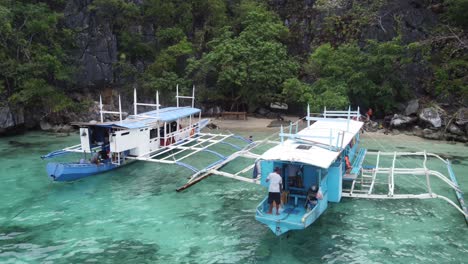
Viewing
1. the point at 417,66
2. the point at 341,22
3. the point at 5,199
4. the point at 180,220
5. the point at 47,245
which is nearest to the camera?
the point at 47,245

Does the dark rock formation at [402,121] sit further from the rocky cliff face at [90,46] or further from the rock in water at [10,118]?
the rock in water at [10,118]

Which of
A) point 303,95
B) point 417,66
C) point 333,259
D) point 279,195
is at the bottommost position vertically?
point 333,259

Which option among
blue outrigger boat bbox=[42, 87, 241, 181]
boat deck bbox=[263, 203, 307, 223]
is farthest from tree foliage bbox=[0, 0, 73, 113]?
boat deck bbox=[263, 203, 307, 223]

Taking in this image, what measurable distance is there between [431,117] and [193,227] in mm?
23633

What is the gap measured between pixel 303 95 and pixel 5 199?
22867 mm

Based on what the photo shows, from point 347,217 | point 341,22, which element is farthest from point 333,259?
point 341,22

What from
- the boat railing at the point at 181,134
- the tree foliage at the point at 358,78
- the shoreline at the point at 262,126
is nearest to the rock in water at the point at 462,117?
the shoreline at the point at 262,126

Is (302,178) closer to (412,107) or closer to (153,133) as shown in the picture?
(153,133)

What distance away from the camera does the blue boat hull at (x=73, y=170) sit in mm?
17672

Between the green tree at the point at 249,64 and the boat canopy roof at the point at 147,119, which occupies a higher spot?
the green tree at the point at 249,64

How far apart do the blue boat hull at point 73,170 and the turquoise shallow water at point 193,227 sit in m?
0.38

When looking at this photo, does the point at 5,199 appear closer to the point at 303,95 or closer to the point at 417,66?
the point at 303,95

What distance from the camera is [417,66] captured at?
3491 cm

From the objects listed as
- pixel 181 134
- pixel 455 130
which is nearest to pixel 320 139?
pixel 181 134
